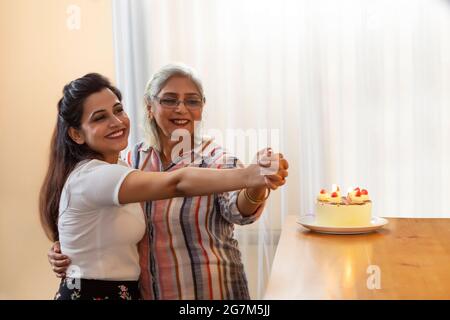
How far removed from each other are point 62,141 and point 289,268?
2.18 ft

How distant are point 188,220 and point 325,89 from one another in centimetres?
116

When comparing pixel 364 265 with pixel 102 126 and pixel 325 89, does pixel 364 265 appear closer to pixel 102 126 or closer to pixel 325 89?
pixel 102 126

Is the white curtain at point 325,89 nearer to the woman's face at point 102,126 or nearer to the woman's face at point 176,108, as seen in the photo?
the woman's face at point 176,108

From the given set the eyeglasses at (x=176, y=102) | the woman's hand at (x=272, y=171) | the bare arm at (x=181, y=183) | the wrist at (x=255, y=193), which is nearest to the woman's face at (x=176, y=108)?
the eyeglasses at (x=176, y=102)

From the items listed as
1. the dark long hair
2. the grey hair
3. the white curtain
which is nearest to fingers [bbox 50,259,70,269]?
the dark long hair

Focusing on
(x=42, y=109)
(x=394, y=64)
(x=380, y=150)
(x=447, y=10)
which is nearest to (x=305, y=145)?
(x=380, y=150)

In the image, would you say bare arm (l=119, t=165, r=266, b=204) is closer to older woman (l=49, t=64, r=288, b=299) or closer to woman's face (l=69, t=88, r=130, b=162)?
woman's face (l=69, t=88, r=130, b=162)

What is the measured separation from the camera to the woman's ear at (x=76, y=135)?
4.94ft

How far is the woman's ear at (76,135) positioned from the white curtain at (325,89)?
1.19 meters

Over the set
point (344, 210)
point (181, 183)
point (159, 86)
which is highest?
point (159, 86)

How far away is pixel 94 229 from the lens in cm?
146

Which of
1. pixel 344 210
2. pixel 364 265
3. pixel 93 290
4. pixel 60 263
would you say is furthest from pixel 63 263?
pixel 344 210

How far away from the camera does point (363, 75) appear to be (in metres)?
2.54

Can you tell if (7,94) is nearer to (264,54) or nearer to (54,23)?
(54,23)
